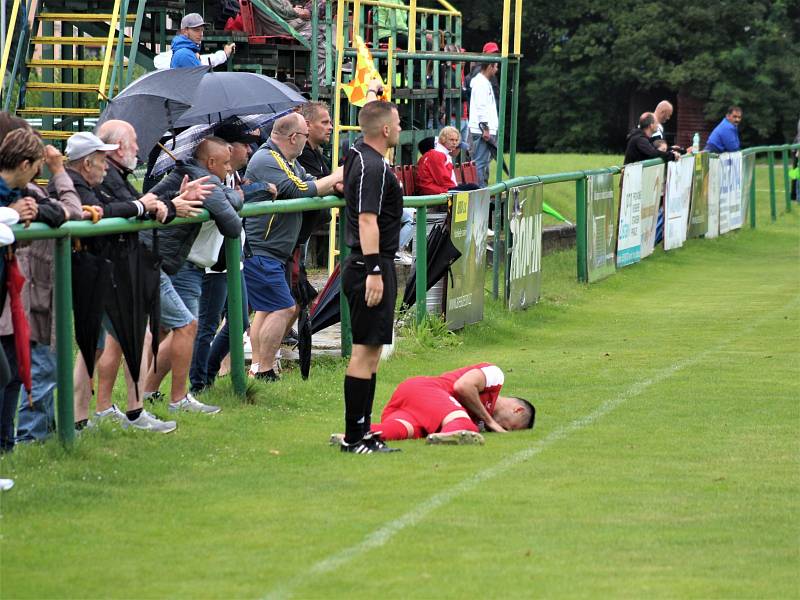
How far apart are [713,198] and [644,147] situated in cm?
326

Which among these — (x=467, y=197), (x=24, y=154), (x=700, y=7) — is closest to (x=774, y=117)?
(x=700, y=7)

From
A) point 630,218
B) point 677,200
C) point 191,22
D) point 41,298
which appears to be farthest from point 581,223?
point 41,298

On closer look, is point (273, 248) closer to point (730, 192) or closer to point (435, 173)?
point (435, 173)

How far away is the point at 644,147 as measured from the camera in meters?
21.3

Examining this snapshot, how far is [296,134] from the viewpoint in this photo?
10805mm

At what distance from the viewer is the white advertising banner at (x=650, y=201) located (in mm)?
20172

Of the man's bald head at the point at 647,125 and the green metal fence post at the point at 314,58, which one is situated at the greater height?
the green metal fence post at the point at 314,58

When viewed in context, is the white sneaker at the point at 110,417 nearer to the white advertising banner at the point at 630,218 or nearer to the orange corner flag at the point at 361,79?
the orange corner flag at the point at 361,79

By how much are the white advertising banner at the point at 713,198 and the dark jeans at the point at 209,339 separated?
1487 centimetres

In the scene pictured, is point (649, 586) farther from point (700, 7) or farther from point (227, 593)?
point (700, 7)

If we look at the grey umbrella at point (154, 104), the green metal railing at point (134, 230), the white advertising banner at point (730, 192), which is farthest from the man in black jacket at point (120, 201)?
the white advertising banner at point (730, 192)

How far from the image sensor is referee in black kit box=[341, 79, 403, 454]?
321 inches

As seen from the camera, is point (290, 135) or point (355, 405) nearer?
point (355, 405)

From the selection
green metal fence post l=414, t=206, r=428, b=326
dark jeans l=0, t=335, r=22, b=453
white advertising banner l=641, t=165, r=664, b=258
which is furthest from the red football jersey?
white advertising banner l=641, t=165, r=664, b=258
